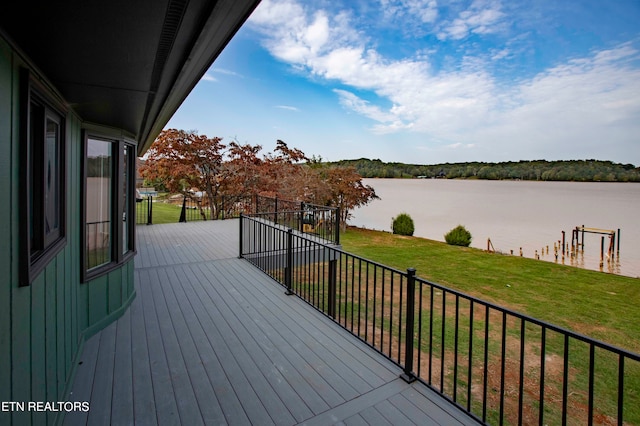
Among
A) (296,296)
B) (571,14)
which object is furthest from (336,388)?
(571,14)

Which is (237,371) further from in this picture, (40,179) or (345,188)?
(345,188)

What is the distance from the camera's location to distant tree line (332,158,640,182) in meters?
20.1

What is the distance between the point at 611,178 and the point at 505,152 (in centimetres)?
623

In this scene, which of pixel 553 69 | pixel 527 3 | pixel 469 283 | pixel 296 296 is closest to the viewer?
pixel 296 296

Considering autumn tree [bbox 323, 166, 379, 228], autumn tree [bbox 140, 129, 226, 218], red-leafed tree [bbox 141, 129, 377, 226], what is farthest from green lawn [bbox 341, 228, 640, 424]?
autumn tree [bbox 140, 129, 226, 218]

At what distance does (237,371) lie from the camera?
2.56 metres

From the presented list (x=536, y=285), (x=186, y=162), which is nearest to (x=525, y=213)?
(x=536, y=285)

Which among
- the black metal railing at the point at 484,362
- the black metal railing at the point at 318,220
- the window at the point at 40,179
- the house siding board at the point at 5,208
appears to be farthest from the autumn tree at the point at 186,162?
the house siding board at the point at 5,208

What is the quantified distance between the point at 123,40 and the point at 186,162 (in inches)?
496

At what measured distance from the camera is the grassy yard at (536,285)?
6.38 m

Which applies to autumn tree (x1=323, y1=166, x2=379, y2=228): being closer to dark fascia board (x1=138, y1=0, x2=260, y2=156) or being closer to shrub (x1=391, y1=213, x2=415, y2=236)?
shrub (x1=391, y1=213, x2=415, y2=236)

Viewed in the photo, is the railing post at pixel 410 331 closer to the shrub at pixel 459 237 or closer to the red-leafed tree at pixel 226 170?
the red-leafed tree at pixel 226 170

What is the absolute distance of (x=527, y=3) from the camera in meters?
12.1

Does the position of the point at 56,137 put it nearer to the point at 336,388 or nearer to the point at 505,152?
the point at 336,388
